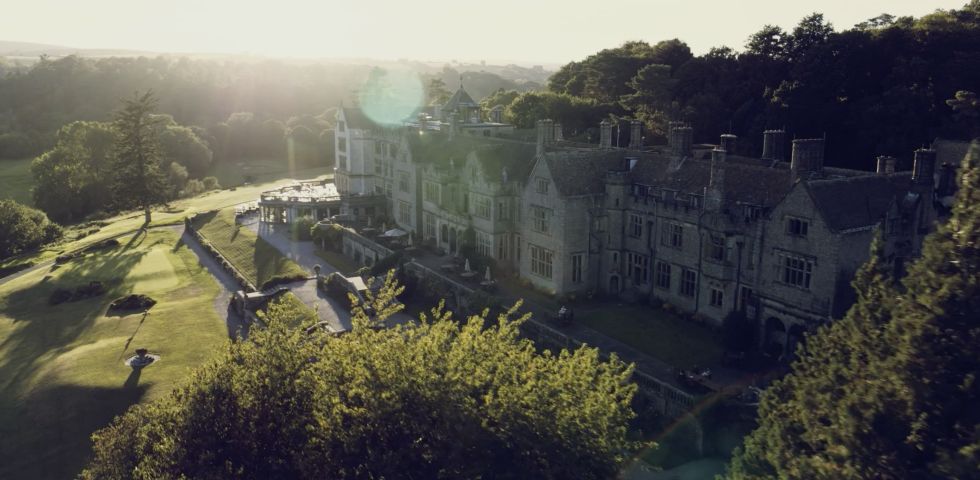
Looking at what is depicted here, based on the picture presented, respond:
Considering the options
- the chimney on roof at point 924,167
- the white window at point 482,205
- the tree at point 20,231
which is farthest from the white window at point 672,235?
the tree at point 20,231

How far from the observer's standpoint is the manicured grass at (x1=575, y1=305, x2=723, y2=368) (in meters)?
43.1

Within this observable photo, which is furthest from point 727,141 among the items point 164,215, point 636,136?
point 164,215

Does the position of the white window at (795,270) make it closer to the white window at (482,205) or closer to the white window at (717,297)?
the white window at (717,297)

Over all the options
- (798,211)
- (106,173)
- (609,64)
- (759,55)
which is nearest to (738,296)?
(798,211)

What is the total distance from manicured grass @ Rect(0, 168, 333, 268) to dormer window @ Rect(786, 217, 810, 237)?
78285 millimetres

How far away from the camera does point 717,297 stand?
46.8 meters

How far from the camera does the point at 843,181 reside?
41.4m

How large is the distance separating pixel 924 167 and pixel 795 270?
9069 mm

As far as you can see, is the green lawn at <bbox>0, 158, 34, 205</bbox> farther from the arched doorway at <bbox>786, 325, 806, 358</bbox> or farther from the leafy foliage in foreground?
the leafy foliage in foreground

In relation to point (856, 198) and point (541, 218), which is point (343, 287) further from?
point (856, 198)

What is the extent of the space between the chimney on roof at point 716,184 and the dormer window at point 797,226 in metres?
5.15

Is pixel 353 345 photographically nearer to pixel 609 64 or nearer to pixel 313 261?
pixel 313 261

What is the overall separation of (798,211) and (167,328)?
4516 centimetres

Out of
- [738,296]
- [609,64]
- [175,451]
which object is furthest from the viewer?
[609,64]
